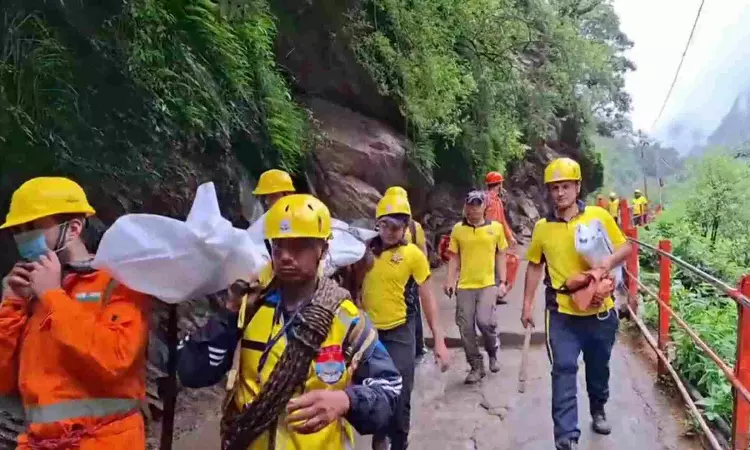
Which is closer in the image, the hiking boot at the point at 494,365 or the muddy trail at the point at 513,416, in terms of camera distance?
the muddy trail at the point at 513,416

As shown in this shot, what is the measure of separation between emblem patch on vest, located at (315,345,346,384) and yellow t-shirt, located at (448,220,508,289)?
509cm

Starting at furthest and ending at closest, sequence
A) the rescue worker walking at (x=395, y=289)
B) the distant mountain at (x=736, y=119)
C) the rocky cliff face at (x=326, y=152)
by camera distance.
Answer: the distant mountain at (x=736, y=119) < the rocky cliff face at (x=326, y=152) < the rescue worker walking at (x=395, y=289)

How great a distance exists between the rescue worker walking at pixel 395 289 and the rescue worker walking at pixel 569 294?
846 millimetres

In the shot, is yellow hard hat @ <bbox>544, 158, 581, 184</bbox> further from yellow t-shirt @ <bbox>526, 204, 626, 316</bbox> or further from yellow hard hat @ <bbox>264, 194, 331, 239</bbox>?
yellow hard hat @ <bbox>264, 194, 331, 239</bbox>

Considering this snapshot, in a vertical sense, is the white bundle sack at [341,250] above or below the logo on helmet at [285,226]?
below

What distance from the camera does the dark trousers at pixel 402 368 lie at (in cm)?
503

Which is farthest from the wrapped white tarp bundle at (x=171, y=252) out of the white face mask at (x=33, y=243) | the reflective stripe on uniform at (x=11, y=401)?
the reflective stripe on uniform at (x=11, y=401)

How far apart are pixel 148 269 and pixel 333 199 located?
8.39 meters

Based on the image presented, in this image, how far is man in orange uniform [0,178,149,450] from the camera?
234cm

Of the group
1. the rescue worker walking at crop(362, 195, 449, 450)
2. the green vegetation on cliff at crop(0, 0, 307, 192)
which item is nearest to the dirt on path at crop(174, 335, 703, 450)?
the rescue worker walking at crop(362, 195, 449, 450)

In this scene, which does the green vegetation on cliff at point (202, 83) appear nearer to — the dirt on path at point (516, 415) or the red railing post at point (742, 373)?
the dirt on path at point (516, 415)

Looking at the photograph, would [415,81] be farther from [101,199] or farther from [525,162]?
[525,162]

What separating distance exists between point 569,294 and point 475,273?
2199 millimetres

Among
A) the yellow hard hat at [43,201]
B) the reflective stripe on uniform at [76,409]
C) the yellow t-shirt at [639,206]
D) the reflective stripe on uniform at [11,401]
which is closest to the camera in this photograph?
the reflective stripe on uniform at [76,409]
